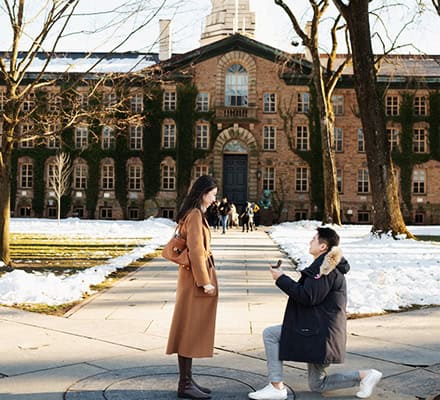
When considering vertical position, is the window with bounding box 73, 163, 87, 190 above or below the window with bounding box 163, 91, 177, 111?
below

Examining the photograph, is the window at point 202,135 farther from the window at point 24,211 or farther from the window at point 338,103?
the window at point 24,211

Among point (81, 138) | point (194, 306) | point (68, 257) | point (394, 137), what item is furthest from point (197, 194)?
point (394, 137)

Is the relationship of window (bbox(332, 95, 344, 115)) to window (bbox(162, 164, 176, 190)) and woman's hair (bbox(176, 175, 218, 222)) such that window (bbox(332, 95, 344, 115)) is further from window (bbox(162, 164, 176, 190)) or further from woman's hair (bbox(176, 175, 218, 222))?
woman's hair (bbox(176, 175, 218, 222))

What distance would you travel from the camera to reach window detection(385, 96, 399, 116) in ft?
149

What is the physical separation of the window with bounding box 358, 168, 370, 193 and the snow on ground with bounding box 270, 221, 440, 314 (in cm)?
2366

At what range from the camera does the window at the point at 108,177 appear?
148 ft

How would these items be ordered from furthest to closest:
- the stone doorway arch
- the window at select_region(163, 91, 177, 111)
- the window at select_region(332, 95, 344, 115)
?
the window at select_region(332, 95, 344, 115) → the window at select_region(163, 91, 177, 111) → the stone doorway arch

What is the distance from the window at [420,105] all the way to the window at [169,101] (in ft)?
55.6

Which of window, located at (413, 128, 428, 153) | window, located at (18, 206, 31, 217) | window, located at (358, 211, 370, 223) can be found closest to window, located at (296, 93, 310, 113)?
window, located at (413, 128, 428, 153)

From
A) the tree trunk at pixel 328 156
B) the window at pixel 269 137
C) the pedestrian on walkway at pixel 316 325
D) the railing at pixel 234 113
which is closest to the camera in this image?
the pedestrian on walkway at pixel 316 325

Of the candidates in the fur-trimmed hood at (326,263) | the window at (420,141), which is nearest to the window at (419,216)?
the window at (420,141)

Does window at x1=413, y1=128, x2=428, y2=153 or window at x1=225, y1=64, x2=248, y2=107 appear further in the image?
window at x1=413, y1=128, x2=428, y2=153

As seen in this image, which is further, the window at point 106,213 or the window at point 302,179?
the window at point 106,213

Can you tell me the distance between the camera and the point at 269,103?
146ft
